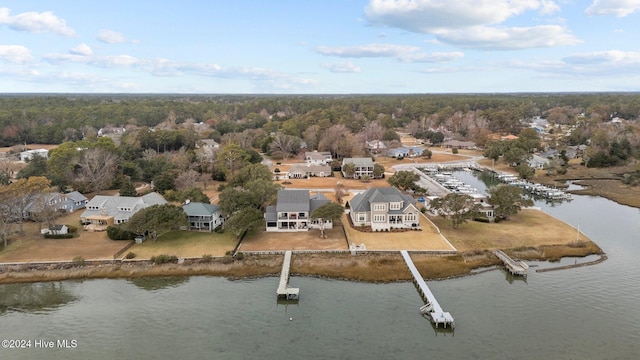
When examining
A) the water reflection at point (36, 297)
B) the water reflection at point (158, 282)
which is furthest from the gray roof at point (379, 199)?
the water reflection at point (36, 297)

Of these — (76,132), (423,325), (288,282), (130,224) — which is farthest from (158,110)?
(423,325)

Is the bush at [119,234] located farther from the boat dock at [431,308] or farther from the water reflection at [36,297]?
the boat dock at [431,308]

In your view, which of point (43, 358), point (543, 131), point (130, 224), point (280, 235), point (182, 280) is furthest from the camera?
point (543, 131)

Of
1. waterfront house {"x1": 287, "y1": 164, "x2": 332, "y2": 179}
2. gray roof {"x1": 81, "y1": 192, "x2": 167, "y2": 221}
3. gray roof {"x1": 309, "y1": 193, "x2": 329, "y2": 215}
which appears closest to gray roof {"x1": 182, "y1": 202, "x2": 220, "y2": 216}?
gray roof {"x1": 81, "y1": 192, "x2": 167, "y2": 221}

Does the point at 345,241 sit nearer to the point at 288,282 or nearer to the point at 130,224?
the point at 288,282

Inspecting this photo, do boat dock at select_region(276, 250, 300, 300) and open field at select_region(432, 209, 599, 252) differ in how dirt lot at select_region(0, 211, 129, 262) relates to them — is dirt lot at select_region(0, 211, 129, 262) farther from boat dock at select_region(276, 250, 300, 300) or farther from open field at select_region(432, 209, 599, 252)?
open field at select_region(432, 209, 599, 252)
